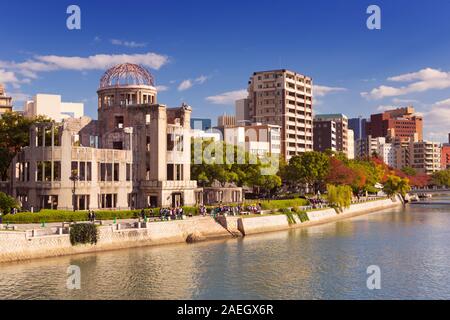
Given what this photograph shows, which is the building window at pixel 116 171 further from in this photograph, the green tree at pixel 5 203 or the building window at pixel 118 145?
the green tree at pixel 5 203

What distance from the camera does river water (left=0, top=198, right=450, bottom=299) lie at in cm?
4650

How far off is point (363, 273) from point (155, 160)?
45848 mm

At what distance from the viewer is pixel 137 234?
2643 inches

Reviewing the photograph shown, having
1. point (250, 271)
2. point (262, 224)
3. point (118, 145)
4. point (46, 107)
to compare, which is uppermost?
point (46, 107)

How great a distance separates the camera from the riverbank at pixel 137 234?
56312 millimetres

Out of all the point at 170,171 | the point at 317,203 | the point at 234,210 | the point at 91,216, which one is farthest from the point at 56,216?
the point at 317,203

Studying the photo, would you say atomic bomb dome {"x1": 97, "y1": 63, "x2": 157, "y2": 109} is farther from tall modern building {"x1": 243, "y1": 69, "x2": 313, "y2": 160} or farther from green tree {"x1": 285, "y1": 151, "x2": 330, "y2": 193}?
tall modern building {"x1": 243, "y1": 69, "x2": 313, "y2": 160}

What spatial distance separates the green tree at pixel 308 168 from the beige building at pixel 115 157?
119 ft

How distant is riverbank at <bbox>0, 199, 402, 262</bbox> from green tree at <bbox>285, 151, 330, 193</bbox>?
115ft

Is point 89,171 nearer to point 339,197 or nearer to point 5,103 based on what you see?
point 339,197

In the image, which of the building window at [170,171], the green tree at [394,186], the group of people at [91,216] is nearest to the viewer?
the group of people at [91,216]

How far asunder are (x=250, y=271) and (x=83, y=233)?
62.9 feet

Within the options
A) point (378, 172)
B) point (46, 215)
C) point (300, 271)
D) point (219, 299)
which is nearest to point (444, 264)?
point (300, 271)

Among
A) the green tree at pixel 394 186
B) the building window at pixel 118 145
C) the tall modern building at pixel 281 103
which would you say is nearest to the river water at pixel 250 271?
the building window at pixel 118 145
